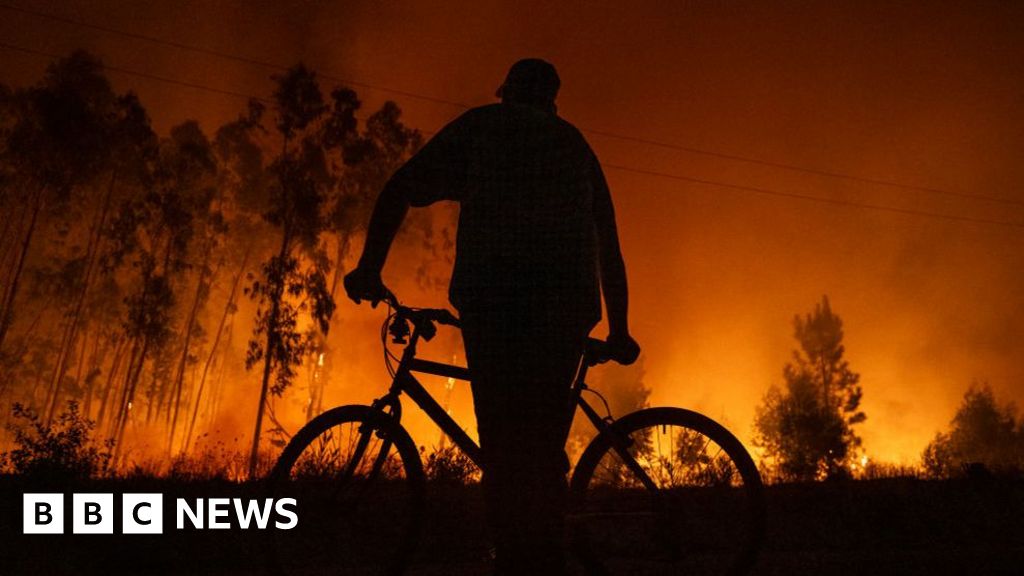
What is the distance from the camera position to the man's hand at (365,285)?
299 cm

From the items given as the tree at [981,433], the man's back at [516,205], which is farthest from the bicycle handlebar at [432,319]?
the tree at [981,433]

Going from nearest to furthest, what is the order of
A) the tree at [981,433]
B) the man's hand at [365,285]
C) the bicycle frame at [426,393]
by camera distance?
the man's hand at [365,285]
the bicycle frame at [426,393]
the tree at [981,433]

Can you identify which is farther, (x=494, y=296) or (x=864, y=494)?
(x=864, y=494)

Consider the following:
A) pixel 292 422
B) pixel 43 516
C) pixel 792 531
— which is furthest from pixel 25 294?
pixel 792 531

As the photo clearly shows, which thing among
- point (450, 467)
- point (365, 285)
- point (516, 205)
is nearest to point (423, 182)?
point (516, 205)

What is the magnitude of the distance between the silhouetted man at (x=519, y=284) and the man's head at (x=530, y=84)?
58 millimetres

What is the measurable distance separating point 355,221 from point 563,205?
2606 cm

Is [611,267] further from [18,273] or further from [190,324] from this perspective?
[190,324]

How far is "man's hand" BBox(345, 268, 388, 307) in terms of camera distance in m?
2.99

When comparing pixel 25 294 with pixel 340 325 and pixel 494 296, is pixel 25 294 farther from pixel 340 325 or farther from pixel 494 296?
pixel 494 296

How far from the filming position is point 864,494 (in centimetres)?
512

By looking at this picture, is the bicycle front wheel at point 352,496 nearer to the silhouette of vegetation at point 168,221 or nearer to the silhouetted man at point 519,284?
the silhouetted man at point 519,284

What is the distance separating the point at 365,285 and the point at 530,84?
1.21 meters

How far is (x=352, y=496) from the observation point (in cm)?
324
